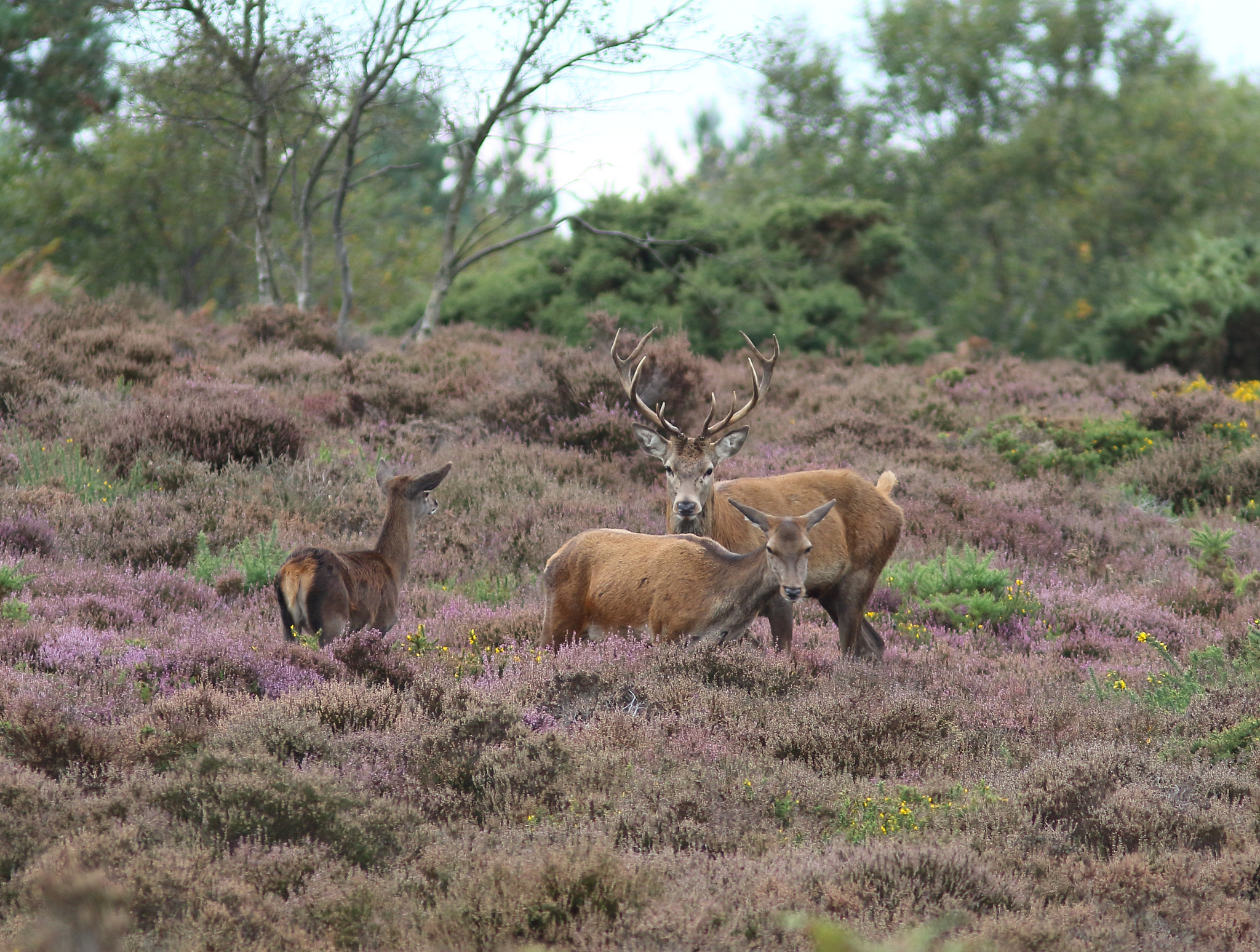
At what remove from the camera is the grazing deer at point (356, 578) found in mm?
6494

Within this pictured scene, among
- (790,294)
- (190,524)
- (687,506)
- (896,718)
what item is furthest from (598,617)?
(790,294)

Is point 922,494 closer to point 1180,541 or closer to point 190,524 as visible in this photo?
point 1180,541

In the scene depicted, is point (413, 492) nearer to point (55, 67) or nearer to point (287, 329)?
point (287, 329)

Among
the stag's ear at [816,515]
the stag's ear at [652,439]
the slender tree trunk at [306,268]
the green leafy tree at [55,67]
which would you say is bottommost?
the stag's ear at [816,515]

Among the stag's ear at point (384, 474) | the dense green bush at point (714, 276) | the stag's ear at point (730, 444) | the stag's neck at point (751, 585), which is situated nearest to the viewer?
the stag's neck at point (751, 585)

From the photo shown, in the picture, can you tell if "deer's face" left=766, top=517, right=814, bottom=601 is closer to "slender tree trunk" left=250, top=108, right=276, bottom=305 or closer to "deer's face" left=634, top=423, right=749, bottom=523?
"deer's face" left=634, top=423, right=749, bottom=523

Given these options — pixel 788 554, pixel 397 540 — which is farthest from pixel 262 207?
pixel 788 554

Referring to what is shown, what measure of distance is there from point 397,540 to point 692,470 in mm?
2147

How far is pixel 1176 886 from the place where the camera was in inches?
166

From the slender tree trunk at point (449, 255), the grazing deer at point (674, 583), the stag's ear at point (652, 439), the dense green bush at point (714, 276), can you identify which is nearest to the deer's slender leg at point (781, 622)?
the grazing deer at point (674, 583)

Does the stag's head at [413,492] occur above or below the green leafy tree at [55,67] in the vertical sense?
below

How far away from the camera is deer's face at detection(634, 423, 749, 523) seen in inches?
305

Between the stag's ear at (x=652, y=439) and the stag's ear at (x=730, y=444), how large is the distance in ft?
1.30

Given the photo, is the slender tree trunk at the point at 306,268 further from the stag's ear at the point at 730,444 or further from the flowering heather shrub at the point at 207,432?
the stag's ear at the point at 730,444
